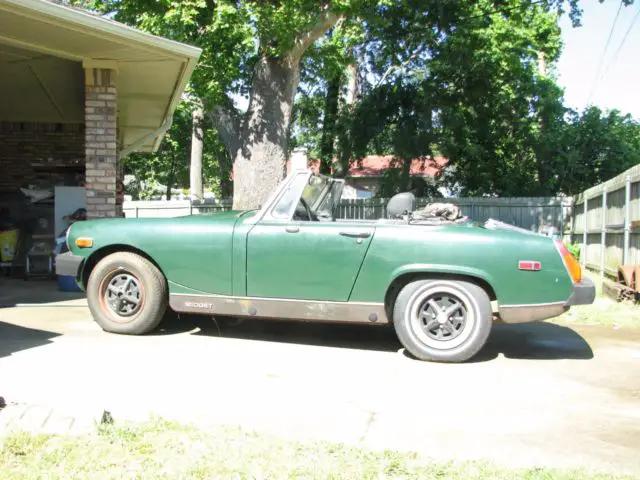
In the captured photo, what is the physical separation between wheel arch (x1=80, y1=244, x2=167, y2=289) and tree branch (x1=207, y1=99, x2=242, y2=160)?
6.54 meters

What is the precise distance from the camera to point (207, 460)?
Result: 9.20 feet

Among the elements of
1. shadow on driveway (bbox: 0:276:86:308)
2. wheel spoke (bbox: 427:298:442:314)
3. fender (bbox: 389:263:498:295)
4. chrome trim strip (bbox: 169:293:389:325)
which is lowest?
shadow on driveway (bbox: 0:276:86:308)

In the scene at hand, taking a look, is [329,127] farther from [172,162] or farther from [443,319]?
[443,319]

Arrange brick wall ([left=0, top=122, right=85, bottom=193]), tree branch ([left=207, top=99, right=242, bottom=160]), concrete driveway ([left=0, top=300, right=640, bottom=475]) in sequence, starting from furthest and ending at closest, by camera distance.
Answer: tree branch ([left=207, top=99, right=242, bottom=160]), brick wall ([left=0, top=122, right=85, bottom=193]), concrete driveway ([left=0, top=300, right=640, bottom=475])

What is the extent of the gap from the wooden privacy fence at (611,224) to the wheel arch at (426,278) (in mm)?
4127

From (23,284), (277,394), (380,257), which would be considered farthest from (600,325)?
(23,284)

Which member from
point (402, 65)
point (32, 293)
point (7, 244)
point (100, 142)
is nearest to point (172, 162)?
point (402, 65)

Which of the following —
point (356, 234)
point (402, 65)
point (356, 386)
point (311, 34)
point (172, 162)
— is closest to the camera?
point (356, 386)

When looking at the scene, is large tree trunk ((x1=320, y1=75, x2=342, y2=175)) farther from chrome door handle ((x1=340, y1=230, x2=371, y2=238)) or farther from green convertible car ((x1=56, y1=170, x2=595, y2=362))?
chrome door handle ((x1=340, y1=230, x2=371, y2=238))

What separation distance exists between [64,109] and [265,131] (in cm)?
362

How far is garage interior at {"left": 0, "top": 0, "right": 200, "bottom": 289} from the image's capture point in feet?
22.5

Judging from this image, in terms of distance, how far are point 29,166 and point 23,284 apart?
284 cm

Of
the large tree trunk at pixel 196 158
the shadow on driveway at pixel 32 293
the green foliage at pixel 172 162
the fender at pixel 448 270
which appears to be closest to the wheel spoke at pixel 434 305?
the fender at pixel 448 270

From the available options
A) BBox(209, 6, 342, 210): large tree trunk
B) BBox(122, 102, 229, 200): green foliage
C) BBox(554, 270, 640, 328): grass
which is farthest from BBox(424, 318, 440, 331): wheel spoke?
BBox(122, 102, 229, 200): green foliage
